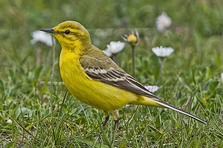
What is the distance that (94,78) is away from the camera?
5621 millimetres

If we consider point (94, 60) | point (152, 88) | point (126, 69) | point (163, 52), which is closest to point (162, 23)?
point (126, 69)

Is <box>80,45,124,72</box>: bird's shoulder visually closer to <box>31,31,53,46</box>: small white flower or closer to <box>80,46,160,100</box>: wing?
<box>80,46,160,100</box>: wing

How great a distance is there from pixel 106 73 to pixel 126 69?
164 cm

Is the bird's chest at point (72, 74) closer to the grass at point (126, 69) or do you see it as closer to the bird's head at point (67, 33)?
the bird's head at point (67, 33)

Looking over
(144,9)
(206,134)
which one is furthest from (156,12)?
(206,134)

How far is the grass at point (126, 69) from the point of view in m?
5.64

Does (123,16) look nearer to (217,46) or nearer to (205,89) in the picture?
(217,46)

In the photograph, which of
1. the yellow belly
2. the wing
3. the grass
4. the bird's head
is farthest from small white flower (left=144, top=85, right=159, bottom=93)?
the bird's head

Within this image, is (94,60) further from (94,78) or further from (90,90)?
(90,90)

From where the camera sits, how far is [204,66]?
7.77 m

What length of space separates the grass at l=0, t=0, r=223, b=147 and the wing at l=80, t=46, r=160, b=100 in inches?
12.9

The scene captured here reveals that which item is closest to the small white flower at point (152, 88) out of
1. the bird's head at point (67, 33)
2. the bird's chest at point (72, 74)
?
the bird's head at point (67, 33)

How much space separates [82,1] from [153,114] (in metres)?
3.99

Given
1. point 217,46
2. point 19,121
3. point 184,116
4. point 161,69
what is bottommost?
point 19,121
